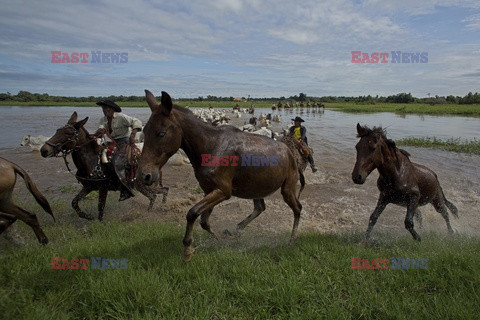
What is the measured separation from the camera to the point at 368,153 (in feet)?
16.4

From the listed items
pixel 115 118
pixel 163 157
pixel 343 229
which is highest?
pixel 115 118

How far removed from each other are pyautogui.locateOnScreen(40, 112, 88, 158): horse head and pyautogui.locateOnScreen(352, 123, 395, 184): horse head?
5.72 m

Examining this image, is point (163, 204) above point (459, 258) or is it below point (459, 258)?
below

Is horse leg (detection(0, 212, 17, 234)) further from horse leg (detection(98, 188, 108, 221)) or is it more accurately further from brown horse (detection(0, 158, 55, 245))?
horse leg (detection(98, 188, 108, 221))

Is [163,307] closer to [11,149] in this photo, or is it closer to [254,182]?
[254,182]

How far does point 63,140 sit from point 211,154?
154 inches

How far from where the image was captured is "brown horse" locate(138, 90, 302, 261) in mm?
3842

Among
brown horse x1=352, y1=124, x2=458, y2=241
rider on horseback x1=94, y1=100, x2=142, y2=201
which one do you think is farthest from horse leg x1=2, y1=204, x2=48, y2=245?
brown horse x1=352, y1=124, x2=458, y2=241

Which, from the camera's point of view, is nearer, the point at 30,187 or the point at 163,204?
the point at 30,187

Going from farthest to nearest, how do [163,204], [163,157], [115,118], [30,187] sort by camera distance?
A: 1. [163,204]
2. [115,118]
3. [30,187]
4. [163,157]

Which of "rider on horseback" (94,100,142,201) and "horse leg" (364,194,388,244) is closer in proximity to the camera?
"horse leg" (364,194,388,244)

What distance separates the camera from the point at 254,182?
4.93m

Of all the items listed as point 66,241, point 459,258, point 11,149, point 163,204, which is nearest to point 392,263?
point 459,258

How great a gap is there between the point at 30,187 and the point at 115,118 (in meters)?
2.82
